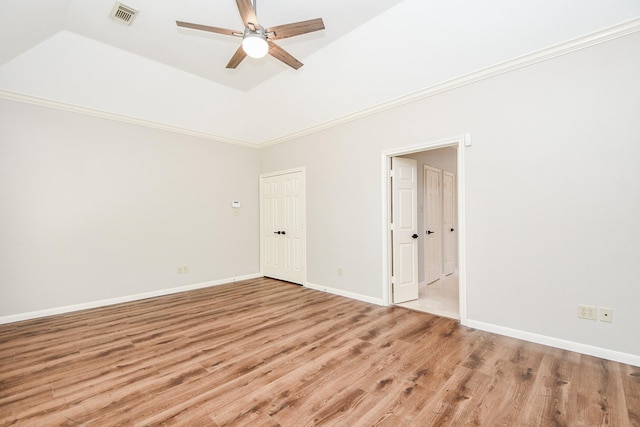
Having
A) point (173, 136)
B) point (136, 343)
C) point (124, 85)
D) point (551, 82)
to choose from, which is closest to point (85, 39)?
point (124, 85)

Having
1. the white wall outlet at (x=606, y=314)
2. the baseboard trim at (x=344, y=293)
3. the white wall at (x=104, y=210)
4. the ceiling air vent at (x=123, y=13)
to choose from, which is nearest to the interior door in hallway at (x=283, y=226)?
the baseboard trim at (x=344, y=293)

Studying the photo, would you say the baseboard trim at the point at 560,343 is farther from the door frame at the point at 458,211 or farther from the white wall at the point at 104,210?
the white wall at the point at 104,210

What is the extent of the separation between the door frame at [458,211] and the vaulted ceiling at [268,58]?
29.3 inches

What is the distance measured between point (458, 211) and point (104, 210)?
5.03 m

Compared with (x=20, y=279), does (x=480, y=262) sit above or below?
above

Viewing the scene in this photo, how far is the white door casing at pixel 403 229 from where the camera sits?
13.2ft

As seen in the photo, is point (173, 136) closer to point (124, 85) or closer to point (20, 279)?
point (124, 85)

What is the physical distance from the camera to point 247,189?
19.3ft

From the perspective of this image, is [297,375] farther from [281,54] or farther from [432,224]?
[432,224]

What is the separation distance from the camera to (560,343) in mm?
2611

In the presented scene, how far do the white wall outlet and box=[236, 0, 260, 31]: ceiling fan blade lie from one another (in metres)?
3.98

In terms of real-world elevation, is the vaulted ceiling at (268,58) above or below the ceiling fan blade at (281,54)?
above

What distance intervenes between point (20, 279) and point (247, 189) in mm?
3585

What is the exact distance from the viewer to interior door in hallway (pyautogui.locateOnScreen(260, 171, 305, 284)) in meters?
5.22
